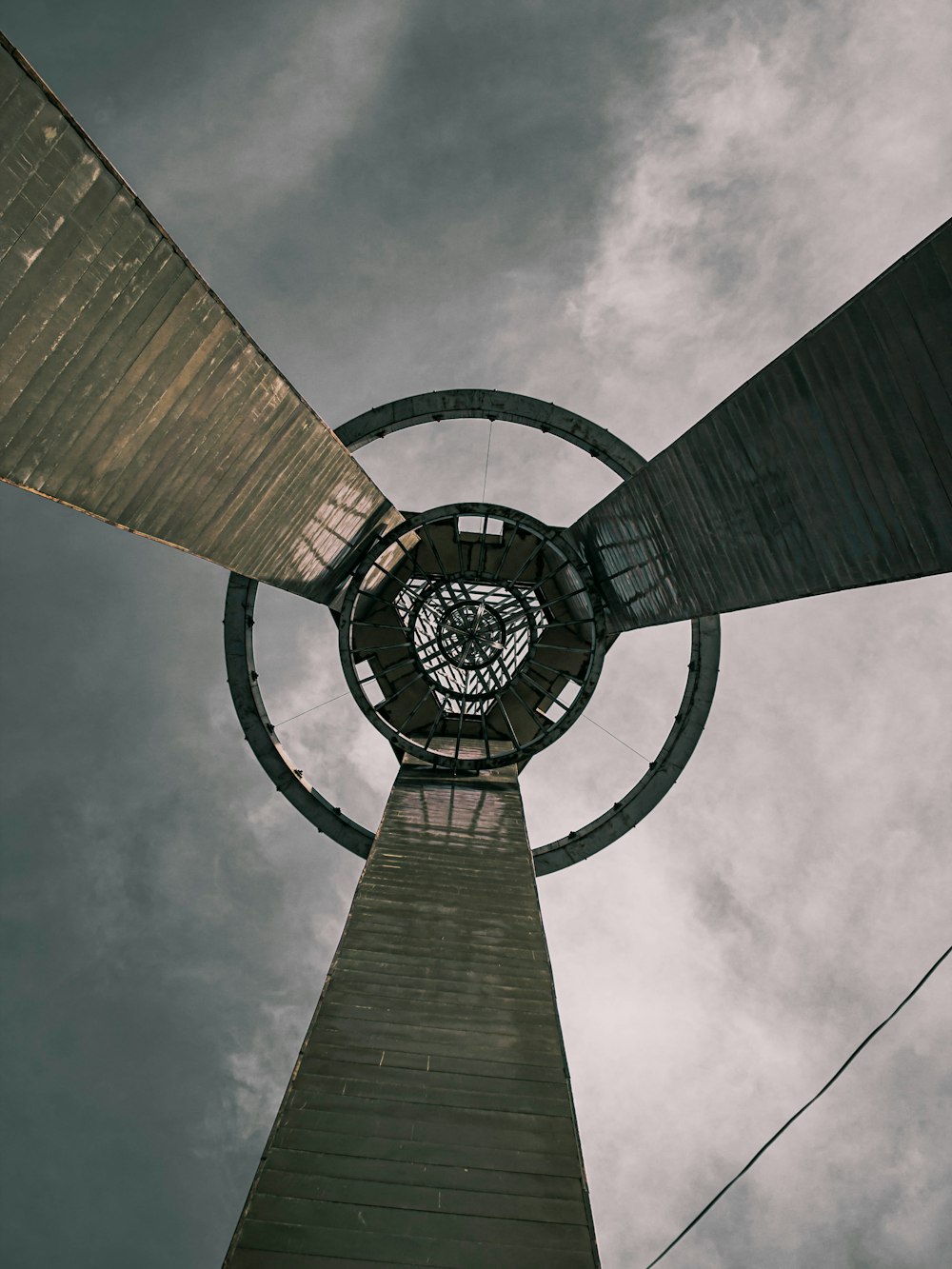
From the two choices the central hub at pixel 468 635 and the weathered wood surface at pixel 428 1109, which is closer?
the weathered wood surface at pixel 428 1109

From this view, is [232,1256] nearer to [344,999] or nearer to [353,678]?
[344,999]

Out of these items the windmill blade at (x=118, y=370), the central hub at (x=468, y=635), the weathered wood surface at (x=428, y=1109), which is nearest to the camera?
the weathered wood surface at (x=428, y=1109)

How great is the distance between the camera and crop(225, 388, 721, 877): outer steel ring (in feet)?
65.0

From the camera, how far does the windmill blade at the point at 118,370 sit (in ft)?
22.1

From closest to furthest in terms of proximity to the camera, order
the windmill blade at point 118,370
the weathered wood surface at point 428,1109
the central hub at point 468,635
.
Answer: the weathered wood surface at point 428,1109, the windmill blade at point 118,370, the central hub at point 468,635

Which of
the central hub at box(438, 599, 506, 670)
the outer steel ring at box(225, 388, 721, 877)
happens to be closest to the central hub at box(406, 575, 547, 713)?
the central hub at box(438, 599, 506, 670)

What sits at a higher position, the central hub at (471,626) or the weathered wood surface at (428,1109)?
the central hub at (471,626)

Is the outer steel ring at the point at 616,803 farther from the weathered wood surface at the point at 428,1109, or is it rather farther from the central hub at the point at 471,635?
the weathered wood surface at the point at 428,1109

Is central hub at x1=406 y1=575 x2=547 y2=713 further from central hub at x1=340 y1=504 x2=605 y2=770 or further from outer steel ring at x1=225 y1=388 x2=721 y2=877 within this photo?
outer steel ring at x1=225 y1=388 x2=721 y2=877

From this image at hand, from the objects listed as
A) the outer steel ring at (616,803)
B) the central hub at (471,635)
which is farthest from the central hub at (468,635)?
the outer steel ring at (616,803)

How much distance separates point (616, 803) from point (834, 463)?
47.0 feet

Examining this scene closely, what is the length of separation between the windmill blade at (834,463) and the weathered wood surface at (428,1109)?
642 centimetres

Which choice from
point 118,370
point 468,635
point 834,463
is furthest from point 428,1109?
point 468,635

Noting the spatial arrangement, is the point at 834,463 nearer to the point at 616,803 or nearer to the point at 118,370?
the point at 118,370
